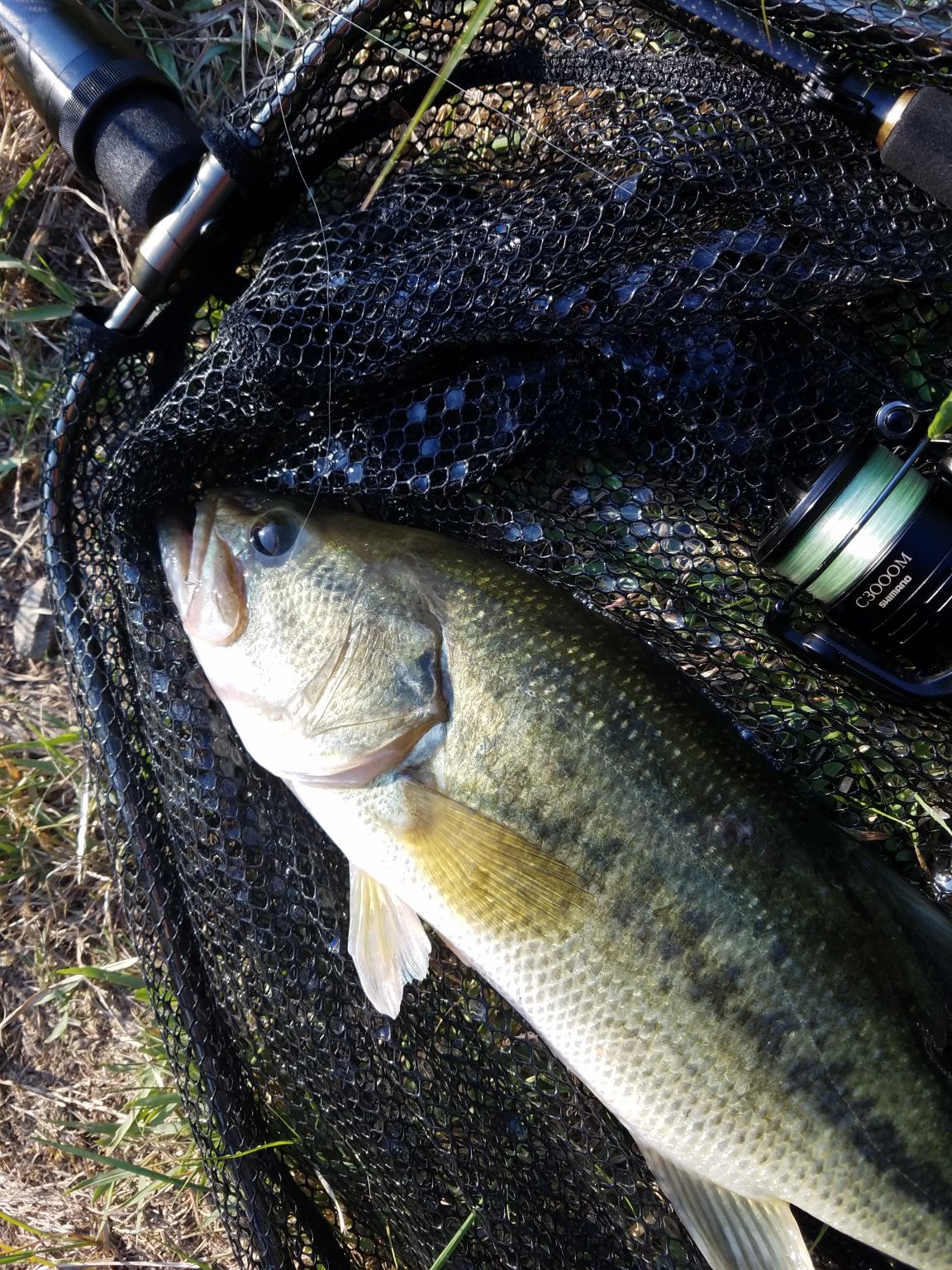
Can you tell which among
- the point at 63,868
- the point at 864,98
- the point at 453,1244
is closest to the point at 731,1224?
the point at 453,1244

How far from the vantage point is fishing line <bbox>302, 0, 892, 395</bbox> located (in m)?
1.89

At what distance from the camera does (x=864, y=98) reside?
6.20ft

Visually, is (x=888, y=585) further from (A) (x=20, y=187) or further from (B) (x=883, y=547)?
(A) (x=20, y=187)

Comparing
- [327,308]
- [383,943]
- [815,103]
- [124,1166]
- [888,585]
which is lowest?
[124,1166]

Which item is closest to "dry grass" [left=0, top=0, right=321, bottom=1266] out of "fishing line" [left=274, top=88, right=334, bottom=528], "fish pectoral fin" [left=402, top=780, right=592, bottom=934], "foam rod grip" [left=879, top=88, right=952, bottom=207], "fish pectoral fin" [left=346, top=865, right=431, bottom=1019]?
"fishing line" [left=274, top=88, right=334, bottom=528]

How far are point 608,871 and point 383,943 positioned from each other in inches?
Answer: 22.5

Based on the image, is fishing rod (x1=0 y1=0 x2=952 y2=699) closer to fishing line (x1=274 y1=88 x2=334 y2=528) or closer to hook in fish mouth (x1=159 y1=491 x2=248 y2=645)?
fishing line (x1=274 y1=88 x2=334 y2=528)

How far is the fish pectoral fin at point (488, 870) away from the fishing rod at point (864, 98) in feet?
5.25

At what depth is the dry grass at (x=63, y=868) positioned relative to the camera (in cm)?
265

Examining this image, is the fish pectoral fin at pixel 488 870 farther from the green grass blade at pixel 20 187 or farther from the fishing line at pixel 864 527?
the green grass blade at pixel 20 187

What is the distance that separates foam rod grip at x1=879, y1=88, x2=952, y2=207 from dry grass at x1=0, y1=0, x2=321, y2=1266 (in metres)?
1.73

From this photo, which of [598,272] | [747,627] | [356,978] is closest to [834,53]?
[598,272]

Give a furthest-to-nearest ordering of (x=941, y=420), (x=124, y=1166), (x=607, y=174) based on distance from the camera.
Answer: (x=124, y=1166), (x=607, y=174), (x=941, y=420)

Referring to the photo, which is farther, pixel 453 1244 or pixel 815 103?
pixel 453 1244
